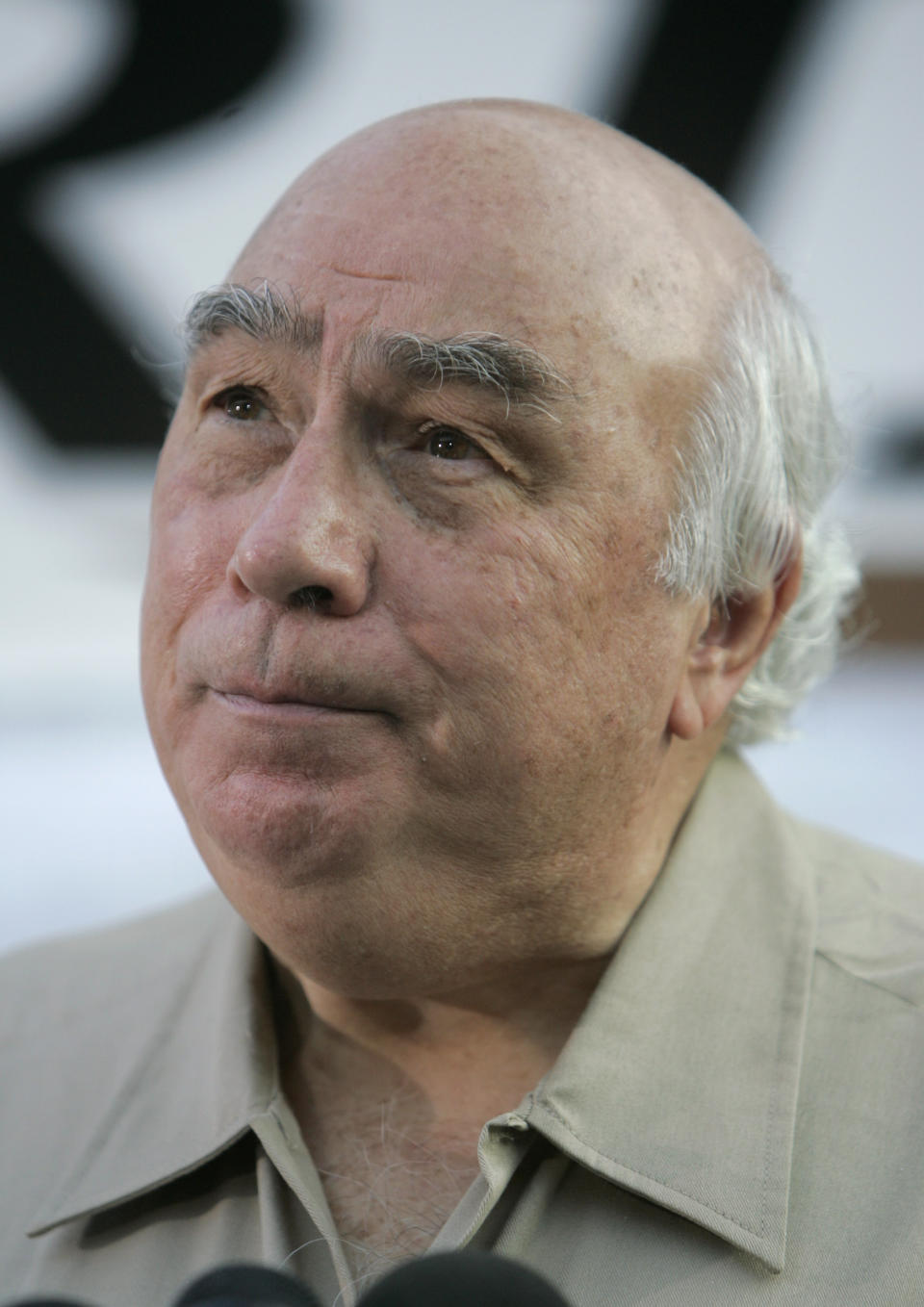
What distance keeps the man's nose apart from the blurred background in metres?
1.39

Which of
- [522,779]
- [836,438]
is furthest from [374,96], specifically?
[522,779]

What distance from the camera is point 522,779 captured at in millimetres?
1209

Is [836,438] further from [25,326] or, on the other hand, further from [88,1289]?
[25,326]

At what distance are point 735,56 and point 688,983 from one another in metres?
1.99

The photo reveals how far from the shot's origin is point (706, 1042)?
127 centimetres

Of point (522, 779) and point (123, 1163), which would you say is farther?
point (123, 1163)

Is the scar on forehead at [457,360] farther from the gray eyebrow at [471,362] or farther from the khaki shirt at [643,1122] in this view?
the khaki shirt at [643,1122]

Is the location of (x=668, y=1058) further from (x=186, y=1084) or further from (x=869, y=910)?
(x=186, y=1084)

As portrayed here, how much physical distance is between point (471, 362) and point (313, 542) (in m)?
0.24

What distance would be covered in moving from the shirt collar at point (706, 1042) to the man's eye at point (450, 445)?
49 cm

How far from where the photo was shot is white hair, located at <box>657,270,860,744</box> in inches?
54.0

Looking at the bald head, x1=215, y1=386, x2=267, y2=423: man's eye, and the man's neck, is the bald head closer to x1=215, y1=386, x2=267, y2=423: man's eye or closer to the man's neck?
x1=215, y1=386, x2=267, y2=423: man's eye

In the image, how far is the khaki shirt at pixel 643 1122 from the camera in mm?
1129

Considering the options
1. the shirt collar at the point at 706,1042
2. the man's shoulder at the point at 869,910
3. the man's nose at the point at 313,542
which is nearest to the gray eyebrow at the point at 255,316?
the man's nose at the point at 313,542
